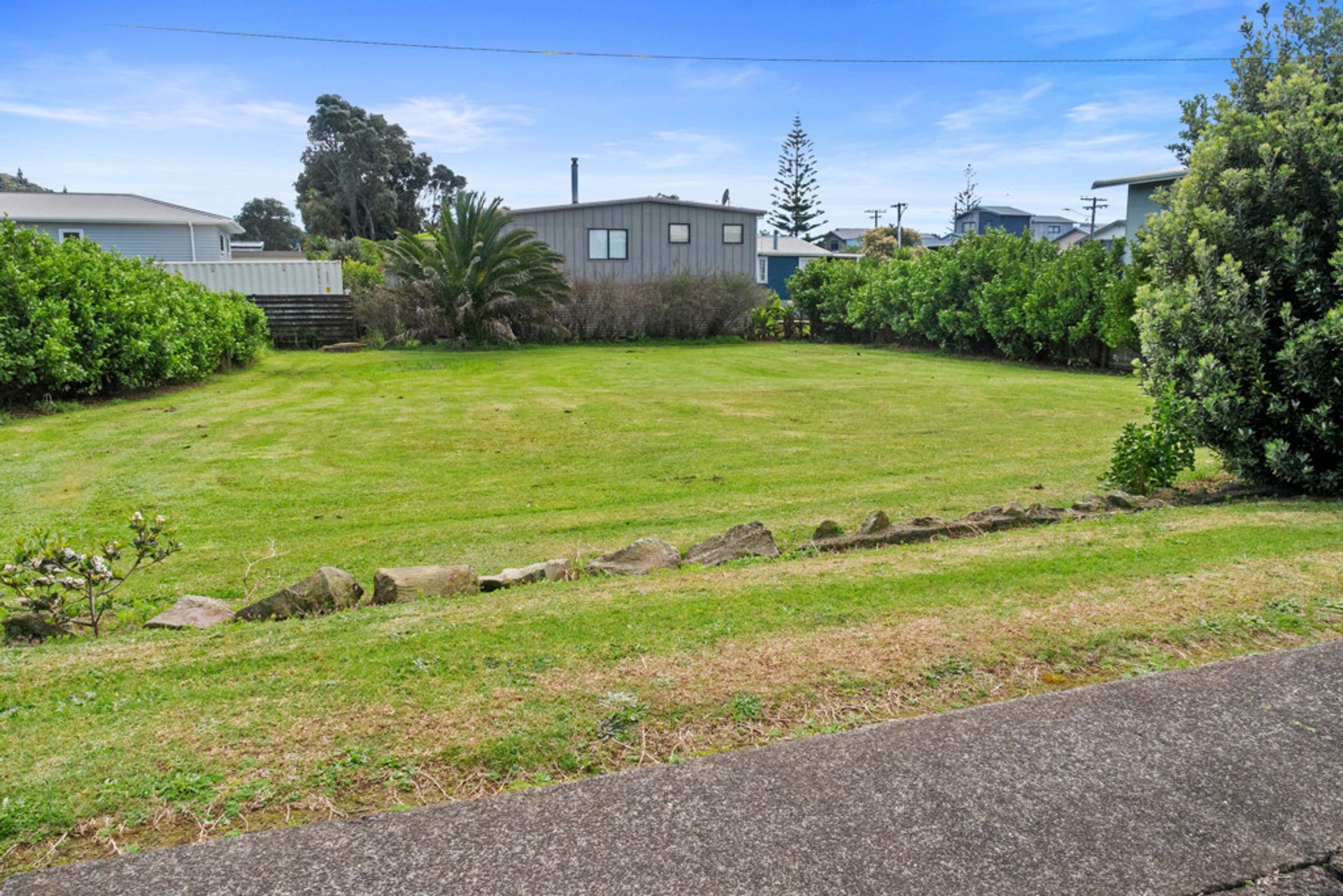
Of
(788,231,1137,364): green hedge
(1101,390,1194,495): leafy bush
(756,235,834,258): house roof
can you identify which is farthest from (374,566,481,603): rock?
(756,235,834,258): house roof

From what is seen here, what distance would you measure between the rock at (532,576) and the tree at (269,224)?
74745 millimetres

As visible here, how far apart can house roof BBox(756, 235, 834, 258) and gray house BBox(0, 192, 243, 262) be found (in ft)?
78.9

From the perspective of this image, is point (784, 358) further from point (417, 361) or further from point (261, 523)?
point (261, 523)

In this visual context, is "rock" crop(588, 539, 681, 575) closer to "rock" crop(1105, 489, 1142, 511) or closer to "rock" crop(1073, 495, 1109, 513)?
"rock" crop(1073, 495, 1109, 513)

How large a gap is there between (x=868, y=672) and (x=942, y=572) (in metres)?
1.36

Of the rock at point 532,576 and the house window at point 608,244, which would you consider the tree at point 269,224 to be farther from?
the rock at point 532,576

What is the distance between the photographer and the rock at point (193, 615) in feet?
14.3

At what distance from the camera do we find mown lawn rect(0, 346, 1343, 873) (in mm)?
2658

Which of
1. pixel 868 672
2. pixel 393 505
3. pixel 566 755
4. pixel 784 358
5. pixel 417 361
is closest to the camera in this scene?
pixel 566 755

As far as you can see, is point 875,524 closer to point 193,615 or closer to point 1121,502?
point 1121,502

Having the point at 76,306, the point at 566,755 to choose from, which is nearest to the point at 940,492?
the point at 566,755

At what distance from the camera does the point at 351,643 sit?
362 centimetres

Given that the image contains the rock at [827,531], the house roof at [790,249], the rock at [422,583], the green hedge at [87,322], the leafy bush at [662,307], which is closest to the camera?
the rock at [422,583]

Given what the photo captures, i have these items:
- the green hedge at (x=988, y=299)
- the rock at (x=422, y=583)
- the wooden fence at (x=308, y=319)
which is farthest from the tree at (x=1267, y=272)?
the wooden fence at (x=308, y=319)
